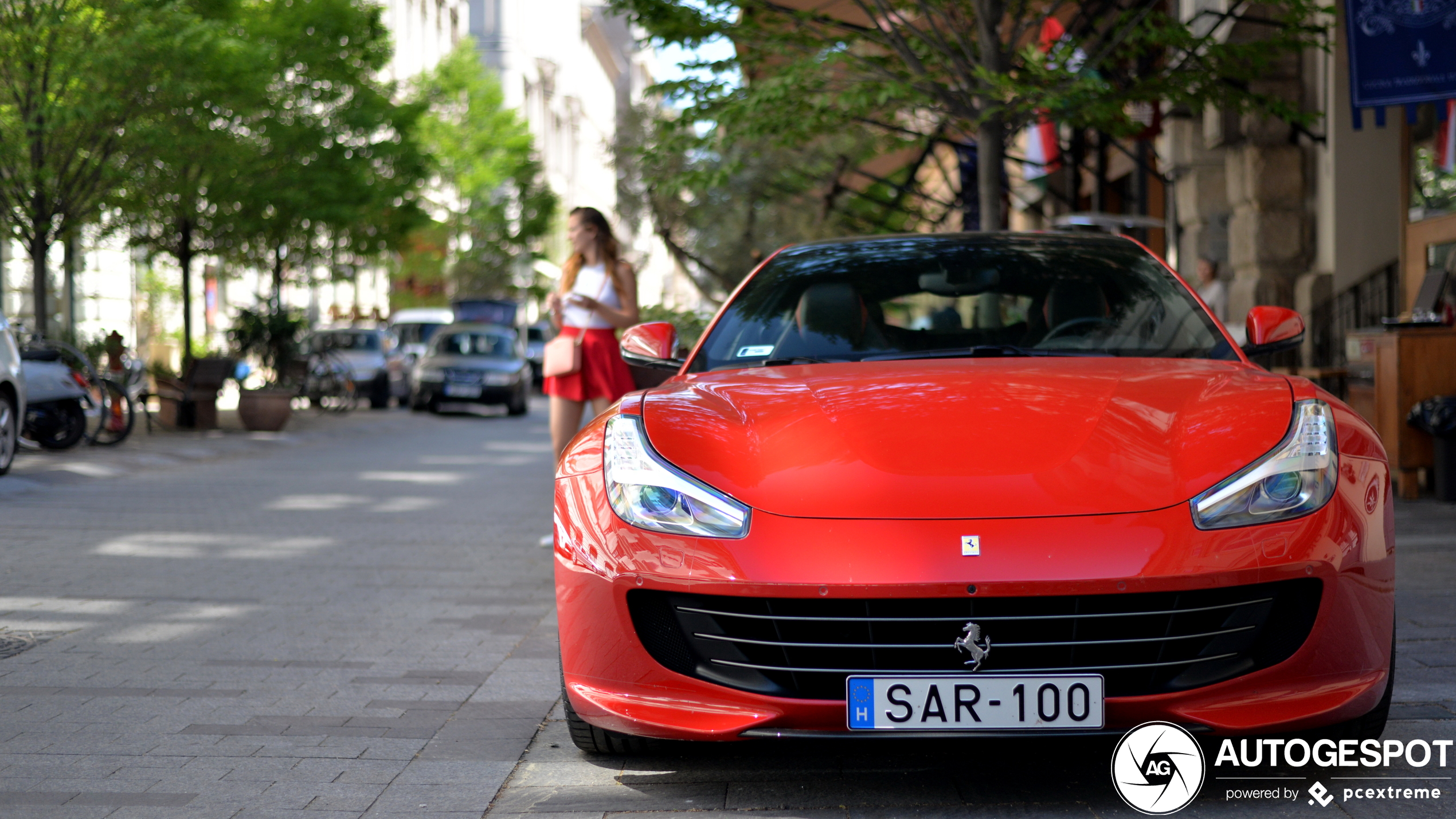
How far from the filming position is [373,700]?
4496mm

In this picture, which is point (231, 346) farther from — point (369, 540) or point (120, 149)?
point (369, 540)

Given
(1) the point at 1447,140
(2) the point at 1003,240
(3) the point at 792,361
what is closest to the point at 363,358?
(1) the point at 1447,140

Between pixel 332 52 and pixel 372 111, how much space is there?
3.69 feet

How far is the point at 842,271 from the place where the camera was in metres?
4.72

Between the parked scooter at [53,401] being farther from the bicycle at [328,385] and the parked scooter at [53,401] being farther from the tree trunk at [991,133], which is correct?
the bicycle at [328,385]

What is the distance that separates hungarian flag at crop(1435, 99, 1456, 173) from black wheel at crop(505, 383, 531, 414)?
608 inches

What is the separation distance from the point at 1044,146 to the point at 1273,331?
47.5ft

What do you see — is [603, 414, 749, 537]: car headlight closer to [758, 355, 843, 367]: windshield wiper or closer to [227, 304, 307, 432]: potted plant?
[758, 355, 843, 367]: windshield wiper

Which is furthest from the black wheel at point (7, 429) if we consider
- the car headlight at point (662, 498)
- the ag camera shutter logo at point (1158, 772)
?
the ag camera shutter logo at point (1158, 772)

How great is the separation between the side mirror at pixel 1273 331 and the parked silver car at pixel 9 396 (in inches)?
380

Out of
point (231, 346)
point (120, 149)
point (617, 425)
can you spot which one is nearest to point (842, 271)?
point (617, 425)

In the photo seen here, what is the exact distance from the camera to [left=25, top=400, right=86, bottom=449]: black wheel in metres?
13.6

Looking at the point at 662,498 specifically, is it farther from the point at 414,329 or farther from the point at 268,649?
the point at 414,329

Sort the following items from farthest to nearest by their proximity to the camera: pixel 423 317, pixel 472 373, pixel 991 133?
pixel 423 317
pixel 472 373
pixel 991 133
